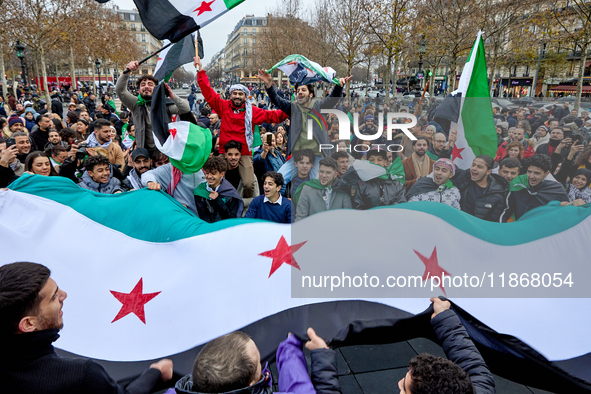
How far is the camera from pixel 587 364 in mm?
2623

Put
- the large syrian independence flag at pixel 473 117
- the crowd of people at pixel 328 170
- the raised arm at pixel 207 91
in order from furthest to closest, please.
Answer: the raised arm at pixel 207 91 → the large syrian independence flag at pixel 473 117 → the crowd of people at pixel 328 170

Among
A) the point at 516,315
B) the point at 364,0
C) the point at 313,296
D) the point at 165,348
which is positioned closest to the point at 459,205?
the point at 516,315

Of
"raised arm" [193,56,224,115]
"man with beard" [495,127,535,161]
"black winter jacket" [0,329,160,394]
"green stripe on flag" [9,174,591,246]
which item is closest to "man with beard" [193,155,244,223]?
"green stripe on flag" [9,174,591,246]

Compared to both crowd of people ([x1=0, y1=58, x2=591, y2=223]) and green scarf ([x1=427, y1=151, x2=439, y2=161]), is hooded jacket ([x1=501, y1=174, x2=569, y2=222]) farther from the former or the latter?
green scarf ([x1=427, y1=151, x2=439, y2=161])

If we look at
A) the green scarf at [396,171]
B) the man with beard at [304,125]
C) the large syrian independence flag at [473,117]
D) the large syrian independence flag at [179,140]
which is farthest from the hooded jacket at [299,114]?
the large syrian independence flag at [473,117]

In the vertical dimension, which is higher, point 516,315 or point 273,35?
point 273,35

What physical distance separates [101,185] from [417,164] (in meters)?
3.77

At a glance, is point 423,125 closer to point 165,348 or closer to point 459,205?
point 459,205

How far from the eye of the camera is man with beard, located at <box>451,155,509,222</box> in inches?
146

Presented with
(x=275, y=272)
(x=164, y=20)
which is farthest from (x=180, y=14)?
(x=275, y=272)

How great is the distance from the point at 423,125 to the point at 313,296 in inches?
99.1

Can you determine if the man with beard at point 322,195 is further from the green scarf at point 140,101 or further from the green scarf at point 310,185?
the green scarf at point 140,101

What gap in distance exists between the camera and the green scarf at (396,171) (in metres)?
3.86

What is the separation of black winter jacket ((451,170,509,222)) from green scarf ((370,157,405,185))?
0.52m
